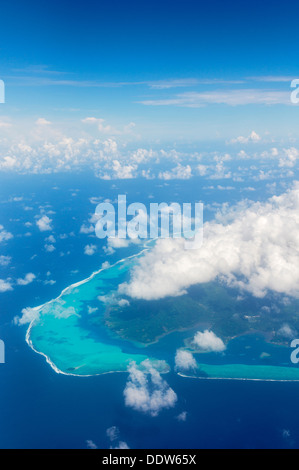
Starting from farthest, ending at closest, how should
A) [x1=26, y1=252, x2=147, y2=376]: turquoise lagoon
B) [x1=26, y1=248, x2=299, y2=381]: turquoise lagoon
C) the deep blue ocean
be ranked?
[x1=26, y1=252, x2=147, y2=376]: turquoise lagoon, [x1=26, y1=248, x2=299, y2=381]: turquoise lagoon, the deep blue ocean

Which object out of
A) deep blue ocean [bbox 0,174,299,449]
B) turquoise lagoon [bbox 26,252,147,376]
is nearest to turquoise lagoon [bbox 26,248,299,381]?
turquoise lagoon [bbox 26,252,147,376]

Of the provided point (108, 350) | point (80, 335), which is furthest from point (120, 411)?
point (80, 335)

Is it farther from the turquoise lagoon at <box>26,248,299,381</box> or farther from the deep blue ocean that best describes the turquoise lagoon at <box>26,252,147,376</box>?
the deep blue ocean

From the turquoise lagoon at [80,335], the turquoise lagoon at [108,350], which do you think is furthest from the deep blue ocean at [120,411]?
the turquoise lagoon at [80,335]

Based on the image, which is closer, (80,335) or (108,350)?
(108,350)

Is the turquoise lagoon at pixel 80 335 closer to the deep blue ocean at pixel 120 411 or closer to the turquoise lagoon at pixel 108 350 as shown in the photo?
the turquoise lagoon at pixel 108 350

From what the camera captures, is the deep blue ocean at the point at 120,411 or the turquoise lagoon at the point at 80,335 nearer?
the deep blue ocean at the point at 120,411

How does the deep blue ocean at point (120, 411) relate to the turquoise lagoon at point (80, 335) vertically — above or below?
below

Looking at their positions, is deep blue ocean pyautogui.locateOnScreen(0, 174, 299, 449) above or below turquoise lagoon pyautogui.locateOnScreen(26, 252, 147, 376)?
below

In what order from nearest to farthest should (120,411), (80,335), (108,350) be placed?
(120,411) < (108,350) < (80,335)

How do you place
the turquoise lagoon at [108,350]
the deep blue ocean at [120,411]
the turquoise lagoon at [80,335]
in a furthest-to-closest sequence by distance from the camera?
the turquoise lagoon at [80,335], the turquoise lagoon at [108,350], the deep blue ocean at [120,411]

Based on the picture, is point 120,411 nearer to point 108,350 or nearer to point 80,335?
point 108,350

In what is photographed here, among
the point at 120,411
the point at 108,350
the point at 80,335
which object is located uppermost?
the point at 80,335

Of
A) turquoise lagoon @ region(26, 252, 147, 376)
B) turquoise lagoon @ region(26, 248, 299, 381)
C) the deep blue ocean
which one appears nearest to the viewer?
the deep blue ocean
